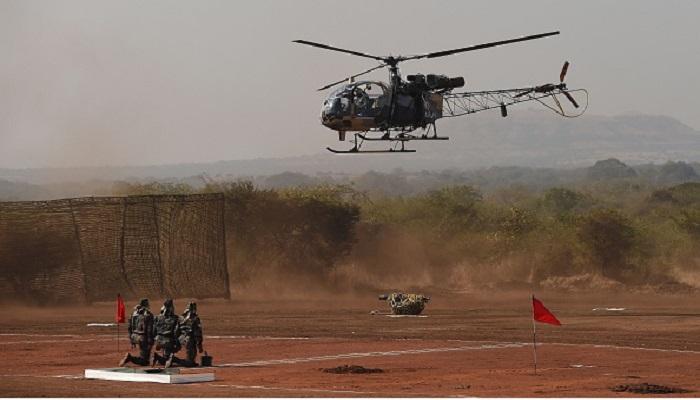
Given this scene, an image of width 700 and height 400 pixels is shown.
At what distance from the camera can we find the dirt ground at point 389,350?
36500 mm

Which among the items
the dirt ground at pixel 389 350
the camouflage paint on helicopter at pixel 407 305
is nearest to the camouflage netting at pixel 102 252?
the dirt ground at pixel 389 350

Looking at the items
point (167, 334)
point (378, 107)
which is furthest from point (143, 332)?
point (378, 107)

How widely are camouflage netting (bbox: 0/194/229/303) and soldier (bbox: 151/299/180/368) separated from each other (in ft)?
97.3

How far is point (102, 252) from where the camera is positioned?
70500 mm

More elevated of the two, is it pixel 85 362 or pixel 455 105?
pixel 455 105

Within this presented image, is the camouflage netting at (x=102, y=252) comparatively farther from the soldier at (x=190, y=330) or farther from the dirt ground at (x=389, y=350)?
the soldier at (x=190, y=330)

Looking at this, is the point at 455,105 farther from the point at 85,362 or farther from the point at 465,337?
the point at 85,362

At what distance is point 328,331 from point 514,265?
38.2 metres

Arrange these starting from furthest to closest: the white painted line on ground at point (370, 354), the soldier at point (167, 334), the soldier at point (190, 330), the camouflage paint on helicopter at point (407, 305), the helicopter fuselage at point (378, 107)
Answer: the camouflage paint on helicopter at point (407, 305)
the helicopter fuselage at point (378, 107)
the white painted line on ground at point (370, 354)
the soldier at point (190, 330)
the soldier at point (167, 334)

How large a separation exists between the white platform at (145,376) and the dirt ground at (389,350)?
55cm

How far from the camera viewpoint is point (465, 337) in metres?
52.6

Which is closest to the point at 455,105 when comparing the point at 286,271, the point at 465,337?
the point at 465,337

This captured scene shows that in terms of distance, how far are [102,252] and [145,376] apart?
33.4m

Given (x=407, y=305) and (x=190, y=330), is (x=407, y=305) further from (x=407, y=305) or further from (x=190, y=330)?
(x=190, y=330)
